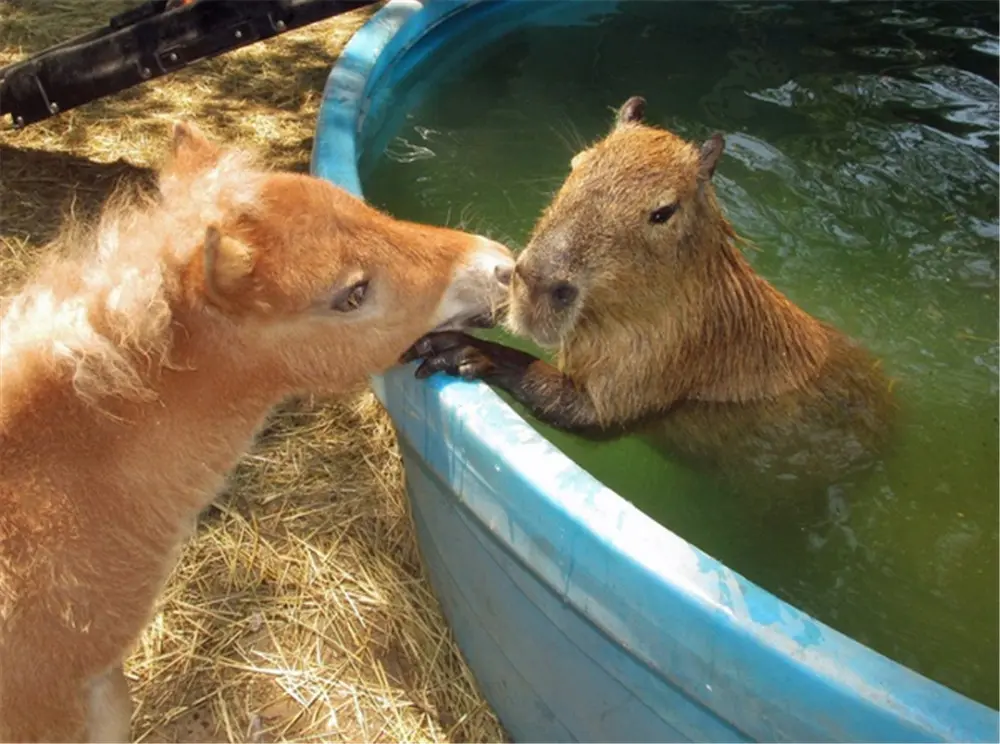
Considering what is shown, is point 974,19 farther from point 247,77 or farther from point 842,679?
point 842,679

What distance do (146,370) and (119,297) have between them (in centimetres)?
15

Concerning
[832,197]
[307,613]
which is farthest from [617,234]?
[832,197]

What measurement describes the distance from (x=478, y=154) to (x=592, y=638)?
2.76m

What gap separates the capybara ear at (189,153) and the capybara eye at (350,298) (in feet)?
1.39

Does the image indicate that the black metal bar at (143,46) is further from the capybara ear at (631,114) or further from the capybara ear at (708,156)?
the capybara ear at (708,156)

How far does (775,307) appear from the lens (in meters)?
2.88

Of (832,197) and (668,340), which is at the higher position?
(668,340)

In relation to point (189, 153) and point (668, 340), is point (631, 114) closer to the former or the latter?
point (668, 340)

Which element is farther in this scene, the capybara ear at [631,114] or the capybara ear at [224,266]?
the capybara ear at [631,114]

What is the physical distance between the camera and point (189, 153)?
2037 mm

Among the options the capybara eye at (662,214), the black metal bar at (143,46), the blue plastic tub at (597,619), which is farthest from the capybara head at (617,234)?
the black metal bar at (143,46)

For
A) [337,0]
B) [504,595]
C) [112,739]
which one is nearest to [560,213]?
[504,595]

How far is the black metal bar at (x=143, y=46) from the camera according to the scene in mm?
3986

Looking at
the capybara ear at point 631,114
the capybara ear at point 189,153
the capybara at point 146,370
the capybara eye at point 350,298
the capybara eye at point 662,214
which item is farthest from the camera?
the capybara ear at point 631,114
